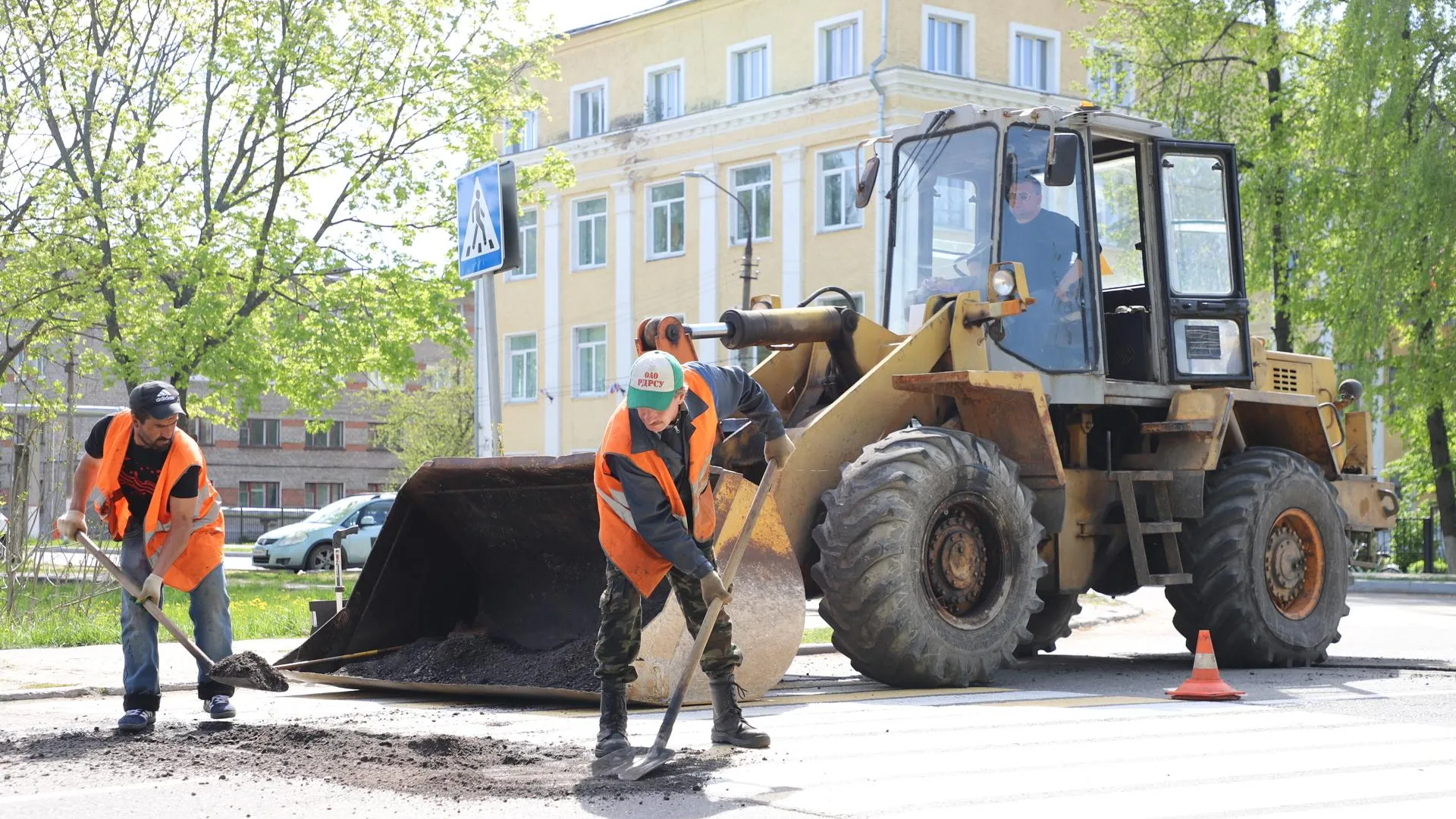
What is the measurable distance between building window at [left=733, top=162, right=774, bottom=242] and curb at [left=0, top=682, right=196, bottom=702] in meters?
32.0

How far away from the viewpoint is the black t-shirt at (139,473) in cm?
848

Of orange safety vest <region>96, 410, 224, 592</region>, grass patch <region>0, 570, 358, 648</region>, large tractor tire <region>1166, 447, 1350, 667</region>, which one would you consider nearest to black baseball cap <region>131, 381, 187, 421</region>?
orange safety vest <region>96, 410, 224, 592</region>

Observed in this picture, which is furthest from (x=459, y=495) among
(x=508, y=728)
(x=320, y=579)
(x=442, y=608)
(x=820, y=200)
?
(x=820, y=200)

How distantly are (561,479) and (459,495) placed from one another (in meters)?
0.81

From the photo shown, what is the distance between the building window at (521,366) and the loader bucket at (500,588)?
37.7 meters

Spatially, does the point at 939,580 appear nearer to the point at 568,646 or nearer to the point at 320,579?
the point at 568,646

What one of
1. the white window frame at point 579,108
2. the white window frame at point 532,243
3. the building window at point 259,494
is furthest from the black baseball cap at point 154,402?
the building window at point 259,494

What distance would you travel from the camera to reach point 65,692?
10305 mm

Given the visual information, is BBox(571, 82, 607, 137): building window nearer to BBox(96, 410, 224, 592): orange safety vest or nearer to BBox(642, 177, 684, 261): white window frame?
BBox(642, 177, 684, 261): white window frame

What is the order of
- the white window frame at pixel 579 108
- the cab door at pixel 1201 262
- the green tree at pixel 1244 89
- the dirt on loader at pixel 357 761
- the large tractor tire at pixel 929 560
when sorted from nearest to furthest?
the dirt on loader at pixel 357 761, the large tractor tire at pixel 929 560, the cab door at pixel 1201 262, the green tree at pixel 1244 89, the white window frame at pixel 579 108

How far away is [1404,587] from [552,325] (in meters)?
26.4

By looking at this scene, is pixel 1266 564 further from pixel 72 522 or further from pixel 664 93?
pixel 664 93

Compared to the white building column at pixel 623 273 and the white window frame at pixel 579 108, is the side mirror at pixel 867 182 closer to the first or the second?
the white building column at pixel 623 273

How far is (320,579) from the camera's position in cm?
2584
